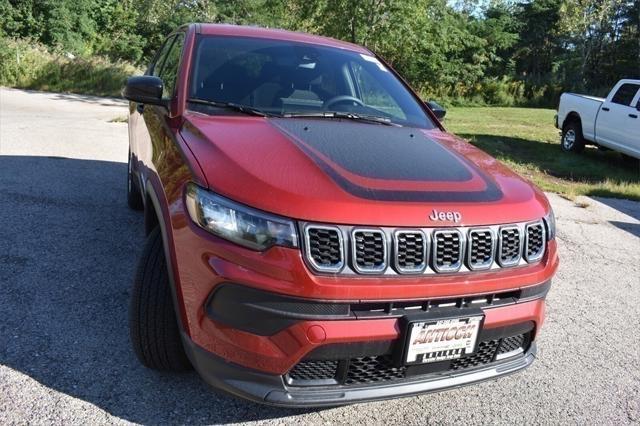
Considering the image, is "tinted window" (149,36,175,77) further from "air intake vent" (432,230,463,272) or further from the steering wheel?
"air intake vent" (432,230,463,272)

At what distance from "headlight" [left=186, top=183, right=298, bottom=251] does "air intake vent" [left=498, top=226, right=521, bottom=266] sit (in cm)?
91

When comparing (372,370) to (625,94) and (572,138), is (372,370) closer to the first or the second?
(625,94)

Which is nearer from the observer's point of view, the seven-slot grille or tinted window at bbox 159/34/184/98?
the seven-slot grille

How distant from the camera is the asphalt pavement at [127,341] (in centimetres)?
259

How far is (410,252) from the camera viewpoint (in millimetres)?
2199

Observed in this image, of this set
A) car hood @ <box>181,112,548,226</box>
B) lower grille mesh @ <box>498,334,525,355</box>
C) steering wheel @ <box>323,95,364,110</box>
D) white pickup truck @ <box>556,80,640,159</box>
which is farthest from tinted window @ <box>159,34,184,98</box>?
white pickup truck @ <box>556,80,640,159</box>

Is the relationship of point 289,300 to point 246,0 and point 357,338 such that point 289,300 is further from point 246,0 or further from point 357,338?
point 246,0

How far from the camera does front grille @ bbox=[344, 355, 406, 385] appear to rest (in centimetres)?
223

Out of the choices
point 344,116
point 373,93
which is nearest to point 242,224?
point 344,116

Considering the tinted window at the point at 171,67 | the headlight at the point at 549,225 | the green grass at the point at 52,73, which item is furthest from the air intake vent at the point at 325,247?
the green grass at the point at 52,73

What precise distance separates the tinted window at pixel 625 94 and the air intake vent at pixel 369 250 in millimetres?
11287

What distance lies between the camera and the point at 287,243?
6.87ft

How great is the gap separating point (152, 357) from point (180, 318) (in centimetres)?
45

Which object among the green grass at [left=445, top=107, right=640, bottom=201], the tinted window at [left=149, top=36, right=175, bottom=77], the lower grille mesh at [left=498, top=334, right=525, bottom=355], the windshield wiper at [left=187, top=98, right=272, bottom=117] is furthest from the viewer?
the green grass at [left=445, top=107, right=640, bottom=201]
